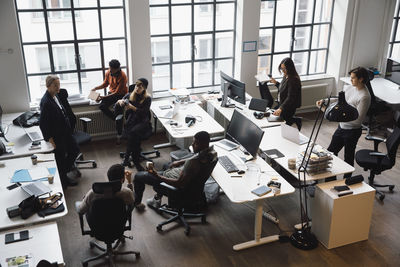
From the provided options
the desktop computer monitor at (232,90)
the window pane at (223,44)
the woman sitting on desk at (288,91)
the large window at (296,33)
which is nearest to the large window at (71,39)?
the window pane at (223,44)

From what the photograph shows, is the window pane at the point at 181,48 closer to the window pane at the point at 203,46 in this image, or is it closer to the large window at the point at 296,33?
the window pane at the point at 203,46

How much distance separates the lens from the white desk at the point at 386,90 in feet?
25.9

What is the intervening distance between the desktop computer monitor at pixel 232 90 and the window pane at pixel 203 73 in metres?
1.31

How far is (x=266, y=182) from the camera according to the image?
5.05 m

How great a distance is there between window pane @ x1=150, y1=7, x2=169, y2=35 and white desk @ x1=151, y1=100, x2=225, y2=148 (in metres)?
1.40

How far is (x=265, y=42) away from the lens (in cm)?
880

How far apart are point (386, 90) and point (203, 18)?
12.4 feet

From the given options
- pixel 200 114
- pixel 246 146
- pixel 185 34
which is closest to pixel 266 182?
pixel 246 146

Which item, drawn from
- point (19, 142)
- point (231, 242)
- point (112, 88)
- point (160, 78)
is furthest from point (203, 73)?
point (231, 242)

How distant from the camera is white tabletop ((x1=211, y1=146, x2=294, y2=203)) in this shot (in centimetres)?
478

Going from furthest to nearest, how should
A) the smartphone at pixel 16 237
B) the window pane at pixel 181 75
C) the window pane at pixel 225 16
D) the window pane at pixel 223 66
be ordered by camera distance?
the window pane at pixel 223 66 → the window pane at pixel 181 75 → the window pane at pixel 225 16 → the smartphone at pixel 16 237

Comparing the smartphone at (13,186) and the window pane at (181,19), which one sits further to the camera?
the window pane at (181,19)

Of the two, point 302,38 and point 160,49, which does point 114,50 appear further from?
point 302,38

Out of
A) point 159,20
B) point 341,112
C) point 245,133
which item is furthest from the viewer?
point 159,20
